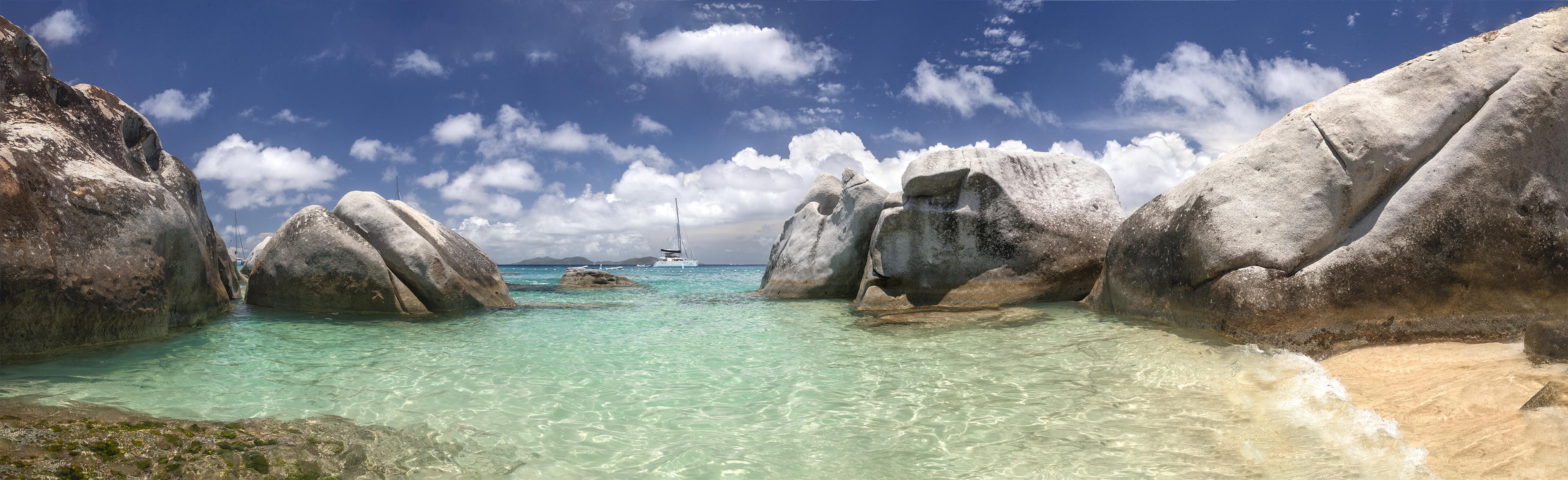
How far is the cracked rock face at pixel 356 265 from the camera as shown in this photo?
10.1 metres

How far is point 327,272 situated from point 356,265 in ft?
1.43

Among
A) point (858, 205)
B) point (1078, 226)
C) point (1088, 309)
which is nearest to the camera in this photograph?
point (1088, 309)

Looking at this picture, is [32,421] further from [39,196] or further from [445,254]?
[445,254]

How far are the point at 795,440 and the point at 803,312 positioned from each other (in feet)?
23.9

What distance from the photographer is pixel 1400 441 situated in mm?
3674

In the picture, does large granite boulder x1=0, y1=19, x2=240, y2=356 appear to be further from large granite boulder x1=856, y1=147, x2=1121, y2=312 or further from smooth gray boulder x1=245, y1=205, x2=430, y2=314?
large granite boulder x1=856, y1=147, x2=1121, y2=312

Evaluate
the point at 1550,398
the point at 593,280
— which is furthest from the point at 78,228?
the point at 593,280

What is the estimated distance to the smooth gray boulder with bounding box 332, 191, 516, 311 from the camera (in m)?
10.4

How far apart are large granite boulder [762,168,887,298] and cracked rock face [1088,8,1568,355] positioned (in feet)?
24.0

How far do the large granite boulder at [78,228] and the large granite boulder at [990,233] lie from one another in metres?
9.15

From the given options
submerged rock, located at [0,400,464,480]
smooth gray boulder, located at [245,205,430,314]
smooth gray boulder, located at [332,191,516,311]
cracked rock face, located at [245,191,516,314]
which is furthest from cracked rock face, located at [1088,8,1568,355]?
smooth gray boulder, located at [245,205,430,314]

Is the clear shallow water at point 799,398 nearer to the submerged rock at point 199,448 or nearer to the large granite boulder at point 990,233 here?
the submerged rock at point 199,448

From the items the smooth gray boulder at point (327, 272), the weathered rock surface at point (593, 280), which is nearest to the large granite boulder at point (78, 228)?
the smooth gray boulder at point (327, 272)

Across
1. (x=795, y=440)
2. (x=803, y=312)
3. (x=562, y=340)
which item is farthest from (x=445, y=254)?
(x=795, y=440)
